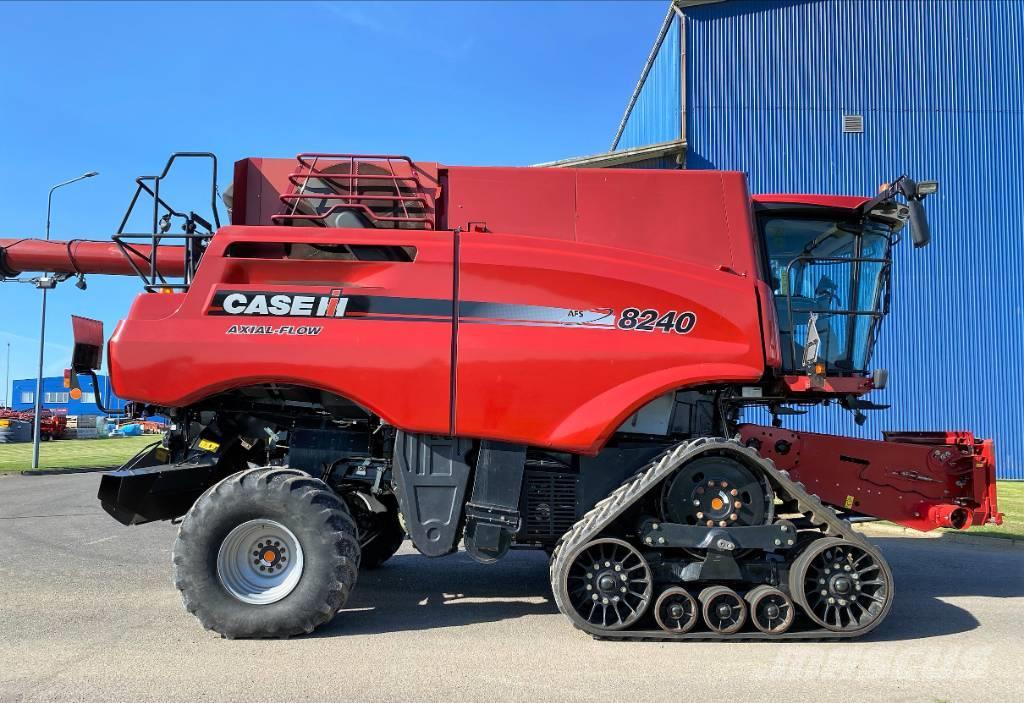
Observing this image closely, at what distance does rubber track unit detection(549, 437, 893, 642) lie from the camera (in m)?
4.91

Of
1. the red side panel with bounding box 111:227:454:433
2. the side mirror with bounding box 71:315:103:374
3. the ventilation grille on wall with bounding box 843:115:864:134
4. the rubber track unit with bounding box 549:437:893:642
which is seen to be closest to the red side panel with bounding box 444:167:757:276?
the red side panel with bounding box 111:227:454:433

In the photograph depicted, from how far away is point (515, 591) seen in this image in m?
6.43

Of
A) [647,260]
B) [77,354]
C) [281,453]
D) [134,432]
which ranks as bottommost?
[134,432]

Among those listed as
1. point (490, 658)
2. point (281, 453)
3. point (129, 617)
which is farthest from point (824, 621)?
point (129, 617)

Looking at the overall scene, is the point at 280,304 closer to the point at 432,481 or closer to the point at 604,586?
the point at 432,481

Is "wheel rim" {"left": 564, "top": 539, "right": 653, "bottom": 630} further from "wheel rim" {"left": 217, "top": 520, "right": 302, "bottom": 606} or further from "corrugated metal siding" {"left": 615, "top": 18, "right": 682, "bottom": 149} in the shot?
"corrugated metal siding" {"left": 615, "top": 18, "right": 682, "bottom": 149}

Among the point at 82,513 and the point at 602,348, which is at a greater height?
the point at 602,348

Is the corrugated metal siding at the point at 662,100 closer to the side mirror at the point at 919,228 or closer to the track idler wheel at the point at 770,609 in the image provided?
the side mirror at the point at 919,228

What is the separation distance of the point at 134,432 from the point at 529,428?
46948mm

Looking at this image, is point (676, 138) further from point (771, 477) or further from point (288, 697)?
point (288, 697)

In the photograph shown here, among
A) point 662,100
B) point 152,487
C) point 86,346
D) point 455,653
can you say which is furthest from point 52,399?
point 455,653

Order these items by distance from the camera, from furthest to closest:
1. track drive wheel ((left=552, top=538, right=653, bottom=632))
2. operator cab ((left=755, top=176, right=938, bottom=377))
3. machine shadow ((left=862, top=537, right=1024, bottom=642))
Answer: operator cab ((left=755, top=176, right=938, bottom=377)), machine shadow ((left=862, top=537, right=1024, bottom=642)), track drive wheel ((left=552, top=538, right=653, bottom=632))

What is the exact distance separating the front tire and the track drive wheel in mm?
1471

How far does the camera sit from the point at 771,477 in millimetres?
5145
